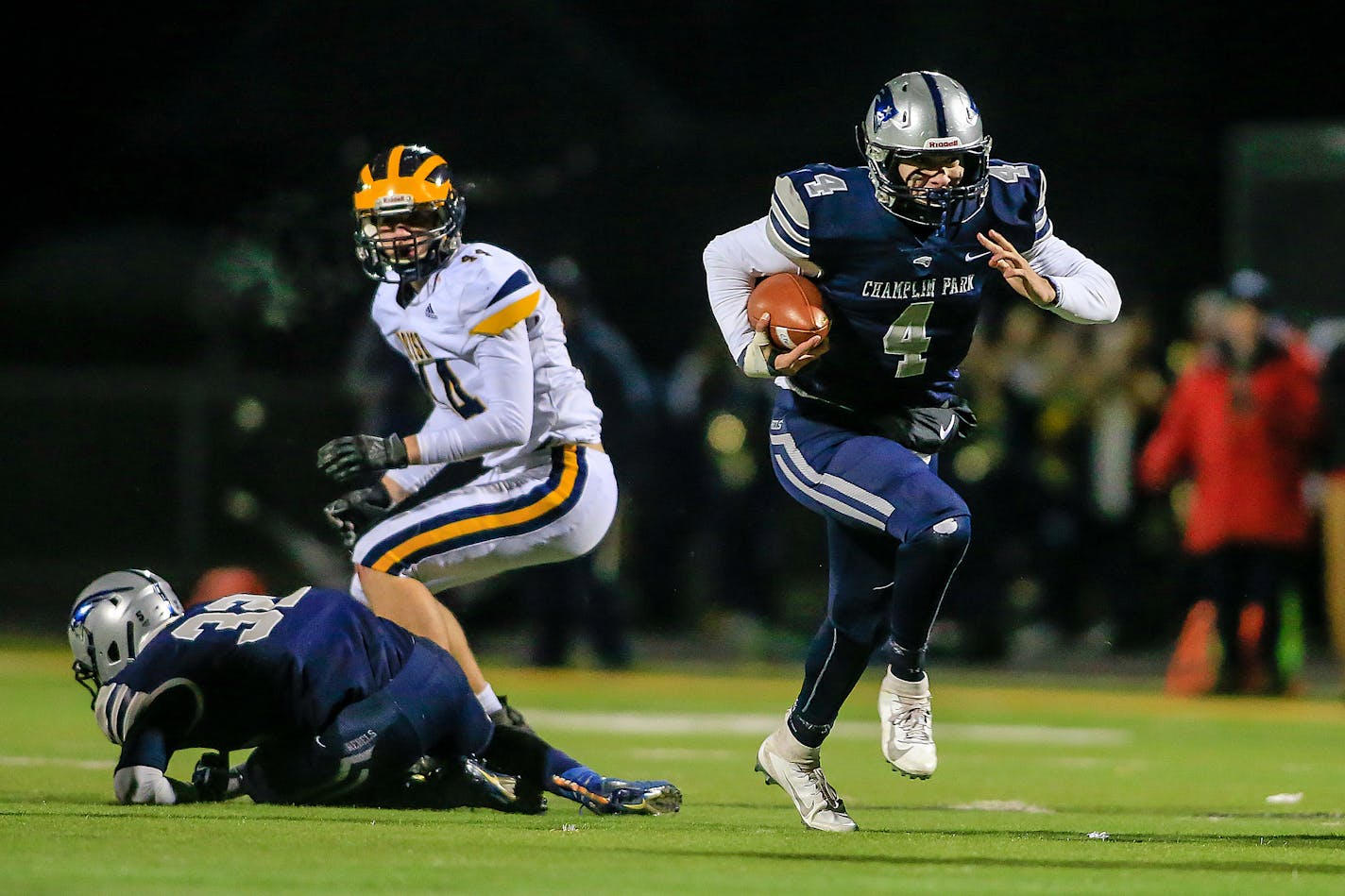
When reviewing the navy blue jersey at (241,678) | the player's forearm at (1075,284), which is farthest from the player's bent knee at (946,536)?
the navy blue jersey at (241,678)

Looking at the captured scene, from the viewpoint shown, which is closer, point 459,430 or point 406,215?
point 459,430

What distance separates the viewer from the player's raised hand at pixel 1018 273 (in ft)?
18.4

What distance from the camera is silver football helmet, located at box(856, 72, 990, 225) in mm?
5586

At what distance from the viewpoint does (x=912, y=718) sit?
5.55m

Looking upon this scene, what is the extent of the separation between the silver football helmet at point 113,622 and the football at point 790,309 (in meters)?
1.84

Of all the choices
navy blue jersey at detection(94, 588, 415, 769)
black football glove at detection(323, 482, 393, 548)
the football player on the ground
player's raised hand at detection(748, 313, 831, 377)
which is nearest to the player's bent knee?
player's raised hand at detection(748, 313, 831, 377)

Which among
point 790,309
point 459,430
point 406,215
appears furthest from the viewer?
point 406,215

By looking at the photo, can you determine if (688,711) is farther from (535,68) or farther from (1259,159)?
(535,68)

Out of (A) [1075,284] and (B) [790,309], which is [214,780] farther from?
(A) [1075,284]

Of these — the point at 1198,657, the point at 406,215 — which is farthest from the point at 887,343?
the point at 1198,657

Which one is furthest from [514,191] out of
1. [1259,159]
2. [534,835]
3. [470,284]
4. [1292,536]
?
[534,835]

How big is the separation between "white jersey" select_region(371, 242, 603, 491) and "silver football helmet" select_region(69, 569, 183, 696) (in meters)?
0.86

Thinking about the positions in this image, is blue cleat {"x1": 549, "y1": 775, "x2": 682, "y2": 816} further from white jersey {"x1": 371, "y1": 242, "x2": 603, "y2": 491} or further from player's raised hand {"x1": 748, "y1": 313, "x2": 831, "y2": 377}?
player's raised hand {"x1": 748, "y1": 313, "x2": 831, "y2": 377}

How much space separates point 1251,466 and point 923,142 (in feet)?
19.5
